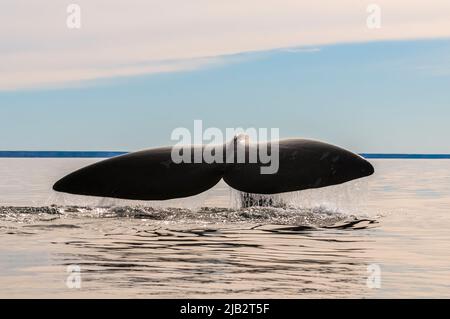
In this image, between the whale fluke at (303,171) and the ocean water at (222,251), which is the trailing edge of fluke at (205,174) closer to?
the whale fluke at (303,171)

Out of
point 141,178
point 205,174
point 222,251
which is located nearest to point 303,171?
point 205,174

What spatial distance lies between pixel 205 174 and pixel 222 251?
2090mm

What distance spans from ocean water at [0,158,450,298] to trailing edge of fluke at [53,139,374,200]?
291mm

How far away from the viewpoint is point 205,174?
44.6 feet

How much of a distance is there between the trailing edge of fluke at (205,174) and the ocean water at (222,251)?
0.95ft

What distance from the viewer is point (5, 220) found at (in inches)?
609

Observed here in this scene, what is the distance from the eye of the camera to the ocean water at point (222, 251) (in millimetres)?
9156

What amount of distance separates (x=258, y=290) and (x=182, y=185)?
4663 millimetres

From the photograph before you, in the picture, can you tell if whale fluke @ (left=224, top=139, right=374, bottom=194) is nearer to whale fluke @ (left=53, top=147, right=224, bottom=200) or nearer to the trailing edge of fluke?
the trailing edge of fluke

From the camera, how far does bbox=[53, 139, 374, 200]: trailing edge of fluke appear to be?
Result: 42.6 ft

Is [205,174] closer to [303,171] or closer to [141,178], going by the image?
[141,178]

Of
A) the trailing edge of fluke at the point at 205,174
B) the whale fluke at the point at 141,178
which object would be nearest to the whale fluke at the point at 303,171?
the trailing edge of fluke at the point at 205,174

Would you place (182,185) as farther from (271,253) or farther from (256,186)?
(271,253)
